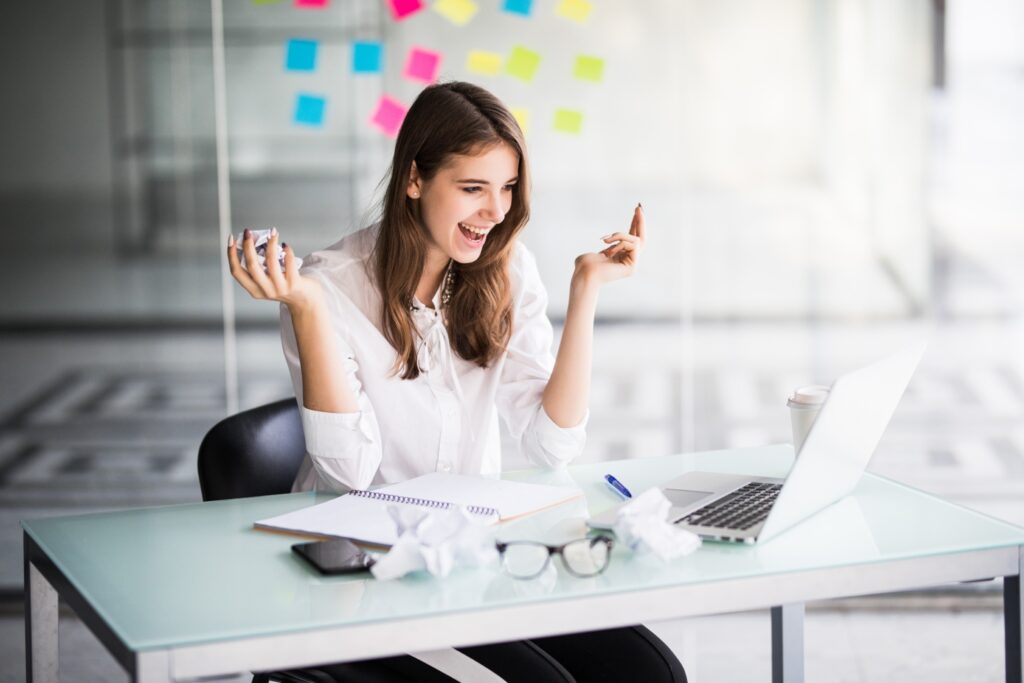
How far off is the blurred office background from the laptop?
1.62 metres

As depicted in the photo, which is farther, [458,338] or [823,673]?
[823,673]

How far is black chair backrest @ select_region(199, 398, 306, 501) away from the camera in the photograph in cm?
193

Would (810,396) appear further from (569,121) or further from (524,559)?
(569,121)

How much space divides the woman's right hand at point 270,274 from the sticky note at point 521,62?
1.62m

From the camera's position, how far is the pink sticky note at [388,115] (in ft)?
10.4

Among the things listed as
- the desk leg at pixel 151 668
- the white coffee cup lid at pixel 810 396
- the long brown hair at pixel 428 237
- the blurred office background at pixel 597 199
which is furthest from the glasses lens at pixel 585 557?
the blurred office background at pixel 597 199

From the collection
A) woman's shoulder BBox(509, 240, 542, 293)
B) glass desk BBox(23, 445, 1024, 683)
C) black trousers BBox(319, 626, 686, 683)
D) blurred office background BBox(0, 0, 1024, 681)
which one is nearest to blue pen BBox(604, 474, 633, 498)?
glass desk BBox(23, 445, 1024, 683)

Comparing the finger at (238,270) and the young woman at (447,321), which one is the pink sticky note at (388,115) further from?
the finger at (238,270)

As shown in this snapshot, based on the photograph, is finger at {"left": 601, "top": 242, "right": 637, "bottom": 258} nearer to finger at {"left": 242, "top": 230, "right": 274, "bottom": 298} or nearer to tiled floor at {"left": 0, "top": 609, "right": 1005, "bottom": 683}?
finger at {"left": 242, "top": 230, "right": 274, "bottom": 298}

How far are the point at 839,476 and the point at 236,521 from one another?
0.81 m

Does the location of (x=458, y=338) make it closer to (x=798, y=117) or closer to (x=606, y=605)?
(x=606, y=605)

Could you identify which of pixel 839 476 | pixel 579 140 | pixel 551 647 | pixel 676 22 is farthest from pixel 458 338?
pixel 676 22

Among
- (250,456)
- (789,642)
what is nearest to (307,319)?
(250,456)

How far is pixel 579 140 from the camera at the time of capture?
3.22 metres
